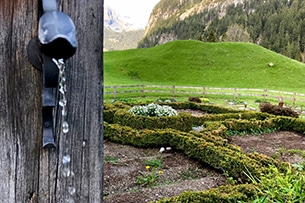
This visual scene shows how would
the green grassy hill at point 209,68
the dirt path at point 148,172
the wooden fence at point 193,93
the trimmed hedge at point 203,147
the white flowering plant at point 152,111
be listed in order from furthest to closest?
the green grassy hill at point 209,68
the wooden fence at point 193,93
the white flowering plant at point 152,111
the trimmed hedge at point 203,147
the dirt path at point 148,172

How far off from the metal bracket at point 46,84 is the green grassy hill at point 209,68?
23.3 m

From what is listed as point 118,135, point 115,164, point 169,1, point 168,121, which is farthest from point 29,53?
point 169,1

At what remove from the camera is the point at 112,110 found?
→ 30.2ft

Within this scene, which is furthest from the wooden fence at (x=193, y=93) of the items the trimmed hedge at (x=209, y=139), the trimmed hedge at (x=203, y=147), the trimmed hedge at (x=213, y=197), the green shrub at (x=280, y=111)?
the trimmed hedge at (x=213, y=197)

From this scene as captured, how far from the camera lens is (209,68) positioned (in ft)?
92.6

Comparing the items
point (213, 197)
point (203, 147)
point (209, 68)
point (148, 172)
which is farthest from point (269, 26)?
point (213, 197)

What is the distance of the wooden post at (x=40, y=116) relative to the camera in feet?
1.91

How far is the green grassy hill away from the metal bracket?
2335cm

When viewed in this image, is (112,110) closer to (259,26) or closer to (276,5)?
(259,26)

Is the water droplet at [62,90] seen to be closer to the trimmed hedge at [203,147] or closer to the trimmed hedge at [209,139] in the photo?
the trimmed hedge at [209,139]

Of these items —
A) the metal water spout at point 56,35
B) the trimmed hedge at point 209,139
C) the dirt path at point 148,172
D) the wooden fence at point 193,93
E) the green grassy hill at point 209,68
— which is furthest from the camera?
the green grassy hill at point 209,68

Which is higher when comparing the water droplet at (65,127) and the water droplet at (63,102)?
the water droplet at (63,102)

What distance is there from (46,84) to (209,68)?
93.7 ft

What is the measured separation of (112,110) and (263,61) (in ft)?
78.4
